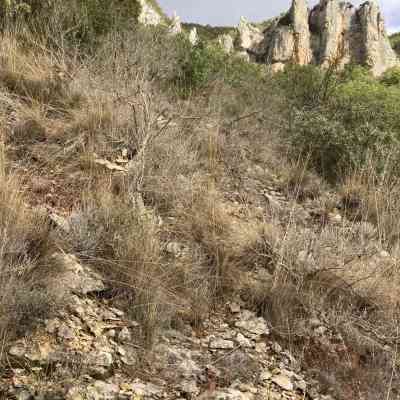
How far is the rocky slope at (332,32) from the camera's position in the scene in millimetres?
34344

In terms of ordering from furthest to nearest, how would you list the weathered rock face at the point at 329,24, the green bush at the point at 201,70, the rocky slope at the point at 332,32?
the weathered rock face at the point at 329,24 < the rocky slope at the point at 332,32 < the green bush at the point at 201,70

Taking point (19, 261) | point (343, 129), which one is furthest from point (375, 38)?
point (19, 261)

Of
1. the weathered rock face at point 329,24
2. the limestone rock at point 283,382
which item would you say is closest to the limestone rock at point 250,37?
the weathered rock face at point 329,24

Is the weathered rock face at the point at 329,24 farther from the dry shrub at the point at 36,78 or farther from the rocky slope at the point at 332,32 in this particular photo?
the dry shrub at the point at 36,78

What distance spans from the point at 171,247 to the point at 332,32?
3884 centimetres

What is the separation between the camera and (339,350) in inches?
82.0

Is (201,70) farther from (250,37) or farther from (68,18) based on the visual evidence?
(250,37)

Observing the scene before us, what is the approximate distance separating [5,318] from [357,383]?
1.61 m

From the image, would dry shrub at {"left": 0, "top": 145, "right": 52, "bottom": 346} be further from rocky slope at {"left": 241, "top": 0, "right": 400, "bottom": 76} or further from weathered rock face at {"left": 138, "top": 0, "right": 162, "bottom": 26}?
rocky slope at {"left": 241, "top": 0, "right": 400, "bottom": 76}

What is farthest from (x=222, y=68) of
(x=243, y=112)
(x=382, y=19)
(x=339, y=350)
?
(x=382, y=19)

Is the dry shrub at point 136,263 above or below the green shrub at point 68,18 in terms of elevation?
below

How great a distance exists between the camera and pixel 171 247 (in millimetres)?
2371

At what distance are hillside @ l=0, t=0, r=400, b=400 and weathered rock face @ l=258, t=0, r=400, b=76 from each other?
1248 inches

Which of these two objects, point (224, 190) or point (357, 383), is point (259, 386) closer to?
point (357, 383)
